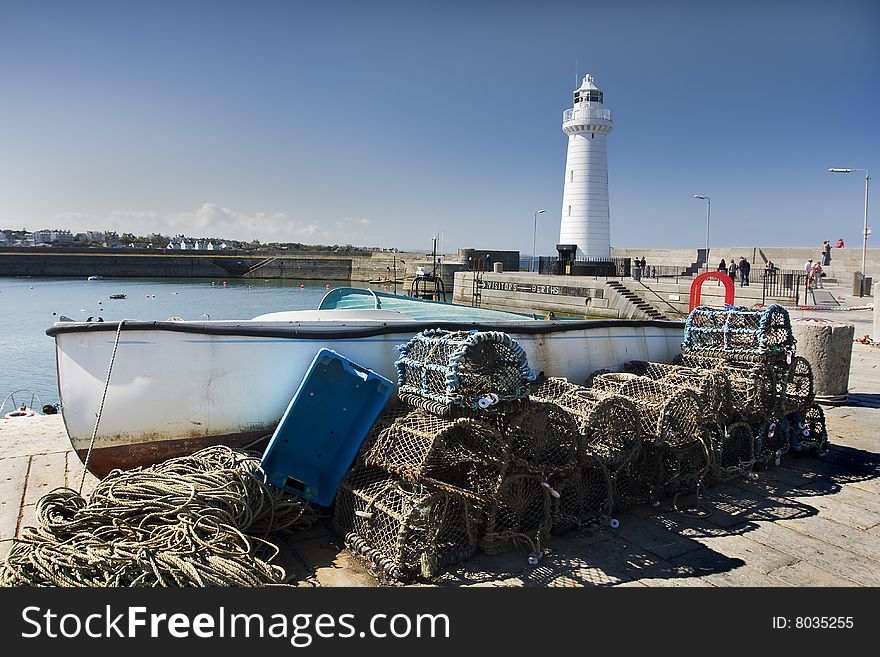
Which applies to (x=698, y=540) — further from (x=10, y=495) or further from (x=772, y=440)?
(x=10, y=495)

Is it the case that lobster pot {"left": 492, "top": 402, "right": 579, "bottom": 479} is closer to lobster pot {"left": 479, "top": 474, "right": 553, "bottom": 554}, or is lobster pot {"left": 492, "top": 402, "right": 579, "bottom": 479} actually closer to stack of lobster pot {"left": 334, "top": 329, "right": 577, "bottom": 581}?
stack of lobster pot {"left": 334, "top": 329, "right": 577, "bottom": 581}

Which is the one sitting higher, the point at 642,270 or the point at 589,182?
the point at 589,182

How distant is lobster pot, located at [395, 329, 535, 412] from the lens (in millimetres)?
3865

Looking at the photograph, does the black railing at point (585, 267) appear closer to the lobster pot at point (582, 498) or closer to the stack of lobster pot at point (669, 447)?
the stack of lobster pot at point (669, 447)

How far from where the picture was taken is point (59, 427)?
6699 mm

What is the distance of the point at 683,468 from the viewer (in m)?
5.04

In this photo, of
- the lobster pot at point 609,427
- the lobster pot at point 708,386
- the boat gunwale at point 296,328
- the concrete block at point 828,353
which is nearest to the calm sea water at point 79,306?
the boat gunwale at point 296,328

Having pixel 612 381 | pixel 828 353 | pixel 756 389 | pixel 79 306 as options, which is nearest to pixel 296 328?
pixel 612 381

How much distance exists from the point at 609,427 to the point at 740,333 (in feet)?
7.40

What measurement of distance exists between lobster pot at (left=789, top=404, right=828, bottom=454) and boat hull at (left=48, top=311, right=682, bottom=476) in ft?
13.0

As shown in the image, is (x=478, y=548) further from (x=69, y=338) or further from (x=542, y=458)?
(x=69, y=338)

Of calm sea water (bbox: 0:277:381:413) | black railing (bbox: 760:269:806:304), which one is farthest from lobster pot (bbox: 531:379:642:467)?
black railing (bbox: 760:269:806:304)
